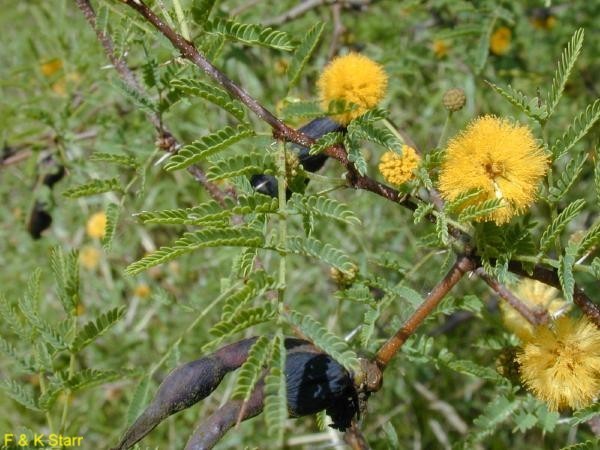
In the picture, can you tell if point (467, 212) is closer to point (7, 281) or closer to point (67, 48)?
point (67, 48)

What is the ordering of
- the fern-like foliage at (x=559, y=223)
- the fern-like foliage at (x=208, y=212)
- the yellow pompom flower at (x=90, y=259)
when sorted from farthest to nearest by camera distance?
the yellow pompom flower at (x=90, y=259) < the fern-like foliage at (x=559, y=223) < the fern-like foliage at (x=208, y=212)

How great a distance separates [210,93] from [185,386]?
59 centimetres

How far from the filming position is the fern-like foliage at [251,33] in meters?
1.63

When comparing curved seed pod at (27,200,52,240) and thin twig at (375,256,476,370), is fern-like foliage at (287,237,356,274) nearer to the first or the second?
thin twig at (375,256,476,370)

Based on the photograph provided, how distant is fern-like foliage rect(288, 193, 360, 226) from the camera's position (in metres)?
1.51

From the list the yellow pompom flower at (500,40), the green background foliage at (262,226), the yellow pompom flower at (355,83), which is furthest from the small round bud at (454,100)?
the yellow pompom flower at (500,40)

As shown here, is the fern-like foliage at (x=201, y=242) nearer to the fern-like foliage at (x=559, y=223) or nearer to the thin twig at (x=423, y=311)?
the thin twig at (x=423, y=311)

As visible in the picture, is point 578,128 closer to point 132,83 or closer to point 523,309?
point 523,309

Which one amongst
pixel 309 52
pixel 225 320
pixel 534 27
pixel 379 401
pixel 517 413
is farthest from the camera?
pixel 534 27

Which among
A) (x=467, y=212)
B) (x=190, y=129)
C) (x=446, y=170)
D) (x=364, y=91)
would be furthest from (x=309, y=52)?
(x=190, y=129)

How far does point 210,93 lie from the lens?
4.77ft

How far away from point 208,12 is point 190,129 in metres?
2.04

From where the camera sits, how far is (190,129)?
12.0 ft

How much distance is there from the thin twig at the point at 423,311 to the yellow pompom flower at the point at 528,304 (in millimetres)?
432
